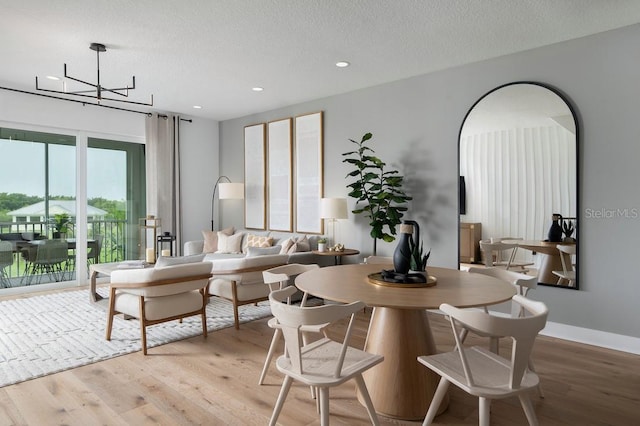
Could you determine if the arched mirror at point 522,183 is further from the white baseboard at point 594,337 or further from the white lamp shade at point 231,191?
the white lamp shade at point 231,191

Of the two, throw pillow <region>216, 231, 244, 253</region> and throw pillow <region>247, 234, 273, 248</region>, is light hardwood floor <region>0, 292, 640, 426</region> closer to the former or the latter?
throw pillow <region>247, 234, 273, 248</region>

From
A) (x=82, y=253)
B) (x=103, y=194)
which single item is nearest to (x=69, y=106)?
(x=103, y=194)

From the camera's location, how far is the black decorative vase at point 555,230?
3854 mm

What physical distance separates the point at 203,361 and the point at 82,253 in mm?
4022

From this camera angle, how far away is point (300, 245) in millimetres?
5449

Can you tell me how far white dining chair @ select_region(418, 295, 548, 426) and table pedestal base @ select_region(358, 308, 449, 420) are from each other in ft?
1.24

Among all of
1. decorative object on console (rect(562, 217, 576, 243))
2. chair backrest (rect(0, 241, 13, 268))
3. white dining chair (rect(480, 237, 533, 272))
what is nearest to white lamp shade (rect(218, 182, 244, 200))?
chair backrest (rect(0, 241, 13, 268))

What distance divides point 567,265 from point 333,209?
2.58 meters

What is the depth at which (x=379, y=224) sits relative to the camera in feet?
15.1

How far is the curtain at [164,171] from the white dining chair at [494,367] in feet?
18.9

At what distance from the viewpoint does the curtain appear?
6.68 m

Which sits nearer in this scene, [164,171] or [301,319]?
[301,319]

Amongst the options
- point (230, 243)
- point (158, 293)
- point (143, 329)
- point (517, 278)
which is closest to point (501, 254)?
point (517, 278)

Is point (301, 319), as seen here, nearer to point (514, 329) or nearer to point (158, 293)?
point (514, 329)
